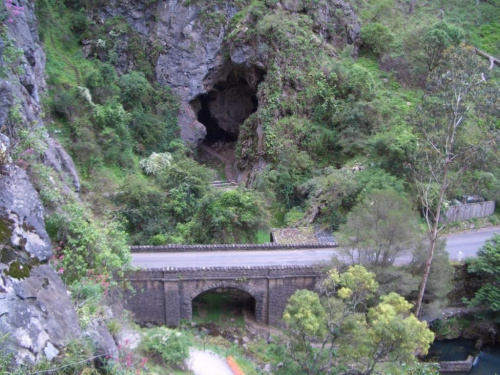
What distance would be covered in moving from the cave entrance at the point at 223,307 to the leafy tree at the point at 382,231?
603 centimetres

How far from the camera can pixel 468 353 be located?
1977cm

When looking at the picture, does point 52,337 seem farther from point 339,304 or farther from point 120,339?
point 339,304

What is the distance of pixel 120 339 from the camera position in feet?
36.6

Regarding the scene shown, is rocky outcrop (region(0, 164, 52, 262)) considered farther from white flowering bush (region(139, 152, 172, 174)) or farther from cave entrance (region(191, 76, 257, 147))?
cave entrance (region(191, 76, 257, 147))

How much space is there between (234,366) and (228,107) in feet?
89.4

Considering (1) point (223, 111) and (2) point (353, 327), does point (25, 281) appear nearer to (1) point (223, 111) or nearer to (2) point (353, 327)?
(2) point (353, 327)

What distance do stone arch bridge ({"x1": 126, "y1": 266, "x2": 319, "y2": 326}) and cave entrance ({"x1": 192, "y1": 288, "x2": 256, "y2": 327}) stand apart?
0.96 m

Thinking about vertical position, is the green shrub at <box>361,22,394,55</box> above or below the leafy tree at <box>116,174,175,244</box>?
above

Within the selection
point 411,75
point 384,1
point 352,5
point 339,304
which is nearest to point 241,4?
point 352,5

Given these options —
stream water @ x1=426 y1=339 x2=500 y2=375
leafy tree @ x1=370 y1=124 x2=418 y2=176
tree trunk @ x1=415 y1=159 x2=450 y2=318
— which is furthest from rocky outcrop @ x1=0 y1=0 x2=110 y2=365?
leafy tree @ x1=370 y1=124 x2=418 y2=176

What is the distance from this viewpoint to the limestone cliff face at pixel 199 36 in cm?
3328

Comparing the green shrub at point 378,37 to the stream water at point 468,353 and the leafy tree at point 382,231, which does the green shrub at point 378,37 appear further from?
the stream water at point 468,353

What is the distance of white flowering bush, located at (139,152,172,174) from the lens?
28.2m

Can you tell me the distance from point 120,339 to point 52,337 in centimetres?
344
